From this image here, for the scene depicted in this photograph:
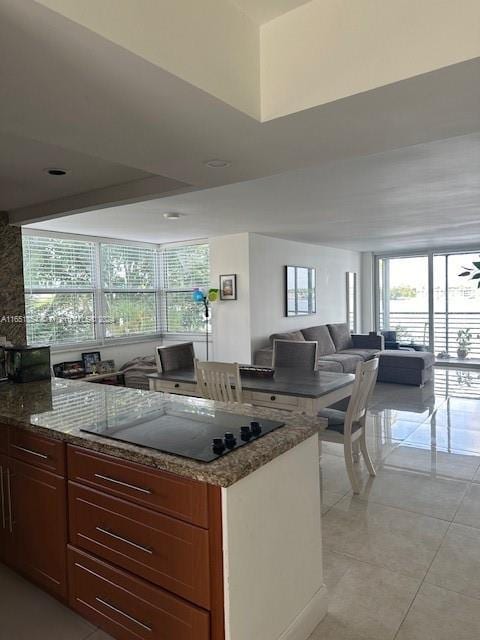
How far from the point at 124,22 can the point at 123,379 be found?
17.8 ft

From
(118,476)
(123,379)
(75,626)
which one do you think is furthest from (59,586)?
(123,379)

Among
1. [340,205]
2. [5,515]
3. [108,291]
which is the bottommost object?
[5,515]

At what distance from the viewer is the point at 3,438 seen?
2213 mm

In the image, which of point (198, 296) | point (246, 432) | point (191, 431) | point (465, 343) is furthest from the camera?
point (465, 343)

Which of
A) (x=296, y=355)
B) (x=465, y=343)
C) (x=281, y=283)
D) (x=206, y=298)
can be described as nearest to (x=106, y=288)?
(x=206, y=298)

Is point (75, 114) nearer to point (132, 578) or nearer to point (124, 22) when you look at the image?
point (124, 22)

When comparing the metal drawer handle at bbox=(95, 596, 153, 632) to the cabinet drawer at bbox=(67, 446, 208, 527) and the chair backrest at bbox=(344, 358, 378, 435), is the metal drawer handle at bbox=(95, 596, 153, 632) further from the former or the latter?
the chair backrest at bbox=(344, 358, 378, 435)

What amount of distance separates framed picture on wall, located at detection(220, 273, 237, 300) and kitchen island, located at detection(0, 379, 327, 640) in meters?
4.35

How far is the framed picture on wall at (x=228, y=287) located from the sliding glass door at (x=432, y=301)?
4.32 meters

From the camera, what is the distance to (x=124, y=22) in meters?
1.21

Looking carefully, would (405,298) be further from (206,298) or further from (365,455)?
(365,455)

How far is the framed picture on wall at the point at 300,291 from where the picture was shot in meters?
7.28

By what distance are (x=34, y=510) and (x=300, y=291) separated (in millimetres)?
6042

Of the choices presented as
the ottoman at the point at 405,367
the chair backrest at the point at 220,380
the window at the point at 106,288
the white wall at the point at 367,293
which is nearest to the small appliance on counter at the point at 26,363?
the chair backrest at the point at 220,380
